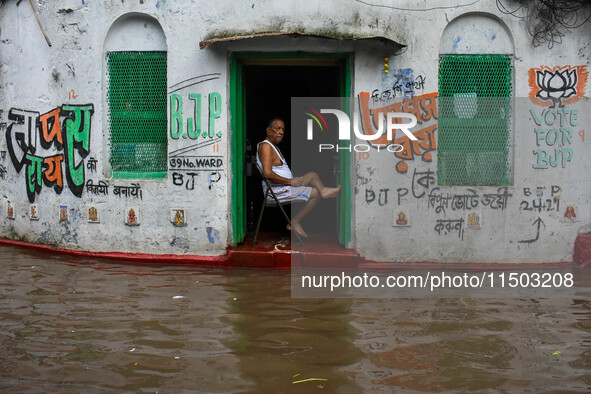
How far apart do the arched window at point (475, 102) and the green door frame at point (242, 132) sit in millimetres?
1149

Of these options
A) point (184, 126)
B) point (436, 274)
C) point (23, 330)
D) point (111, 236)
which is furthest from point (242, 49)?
point (23, 330)

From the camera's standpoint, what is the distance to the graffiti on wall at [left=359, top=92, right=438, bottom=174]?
6.95 meters

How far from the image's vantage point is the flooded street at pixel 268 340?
3736 mm

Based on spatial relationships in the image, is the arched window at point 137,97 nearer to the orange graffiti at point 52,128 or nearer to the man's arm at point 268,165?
the orange graffiti at point 52,128

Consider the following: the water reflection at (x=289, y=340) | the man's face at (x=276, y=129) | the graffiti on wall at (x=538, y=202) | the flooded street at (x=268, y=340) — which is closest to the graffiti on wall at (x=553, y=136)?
the graffiti on wall at (x=538, y=202)

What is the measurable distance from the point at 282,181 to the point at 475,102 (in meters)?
2.57

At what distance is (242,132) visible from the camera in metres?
7.41

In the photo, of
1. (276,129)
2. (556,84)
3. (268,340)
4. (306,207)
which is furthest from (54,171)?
(556,84)

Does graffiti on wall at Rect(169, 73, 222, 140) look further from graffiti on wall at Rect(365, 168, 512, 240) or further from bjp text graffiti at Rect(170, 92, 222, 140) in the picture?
graffiti on wall at Rect(365, 168, 512, 240)

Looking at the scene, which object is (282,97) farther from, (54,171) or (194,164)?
(54,171)

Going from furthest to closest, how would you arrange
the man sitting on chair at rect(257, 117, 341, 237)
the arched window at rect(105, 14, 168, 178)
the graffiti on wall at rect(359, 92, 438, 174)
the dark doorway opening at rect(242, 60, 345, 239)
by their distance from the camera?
the dark doorway opening at rect(242, 60, 345, 239), the man sitting on chair at rect(257, 117, 341, 237), the arched window at rect(105, 14, 168, 178), the graffiti on wall at rect(359, 92, 438, 174)

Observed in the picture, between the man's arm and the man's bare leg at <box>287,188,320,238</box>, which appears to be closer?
the man's arm

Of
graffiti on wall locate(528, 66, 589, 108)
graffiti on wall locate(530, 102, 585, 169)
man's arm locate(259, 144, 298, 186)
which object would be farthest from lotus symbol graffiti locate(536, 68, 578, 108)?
man's arm locate(259, 144, 298, 186)

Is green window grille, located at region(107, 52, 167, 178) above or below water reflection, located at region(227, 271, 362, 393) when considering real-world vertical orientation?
above
